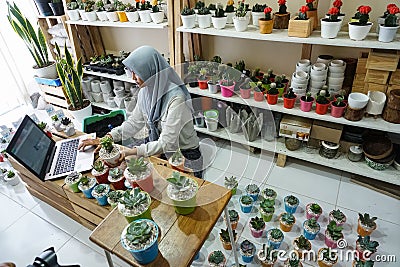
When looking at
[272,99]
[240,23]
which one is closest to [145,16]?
[240,23]

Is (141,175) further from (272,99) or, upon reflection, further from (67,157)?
(272,99)

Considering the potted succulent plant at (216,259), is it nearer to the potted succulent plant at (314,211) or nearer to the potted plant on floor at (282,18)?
the potted succulent plant at (314,211)

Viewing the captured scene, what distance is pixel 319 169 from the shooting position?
1906mm

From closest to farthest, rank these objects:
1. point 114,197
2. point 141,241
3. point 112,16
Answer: point 141,241
point 114,197
point 112,16

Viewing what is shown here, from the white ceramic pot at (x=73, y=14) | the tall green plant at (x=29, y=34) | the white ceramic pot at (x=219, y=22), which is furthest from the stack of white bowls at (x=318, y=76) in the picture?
the tall green plant at (x=29, y=34)

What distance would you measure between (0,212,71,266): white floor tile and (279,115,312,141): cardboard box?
1546 millimetres

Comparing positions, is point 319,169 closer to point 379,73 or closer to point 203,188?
point 379,73

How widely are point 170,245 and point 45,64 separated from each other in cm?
269

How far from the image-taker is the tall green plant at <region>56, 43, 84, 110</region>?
92.9 inches

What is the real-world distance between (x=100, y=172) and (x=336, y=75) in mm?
1459

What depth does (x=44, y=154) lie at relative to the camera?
4.43 ft

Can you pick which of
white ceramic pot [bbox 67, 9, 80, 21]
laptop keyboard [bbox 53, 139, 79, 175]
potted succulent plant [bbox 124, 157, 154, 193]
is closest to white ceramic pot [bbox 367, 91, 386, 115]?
potted succulent plant [bbox 124, 157, 154, 193]

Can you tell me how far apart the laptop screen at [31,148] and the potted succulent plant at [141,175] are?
551 mm

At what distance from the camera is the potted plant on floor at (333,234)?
1.37 m
